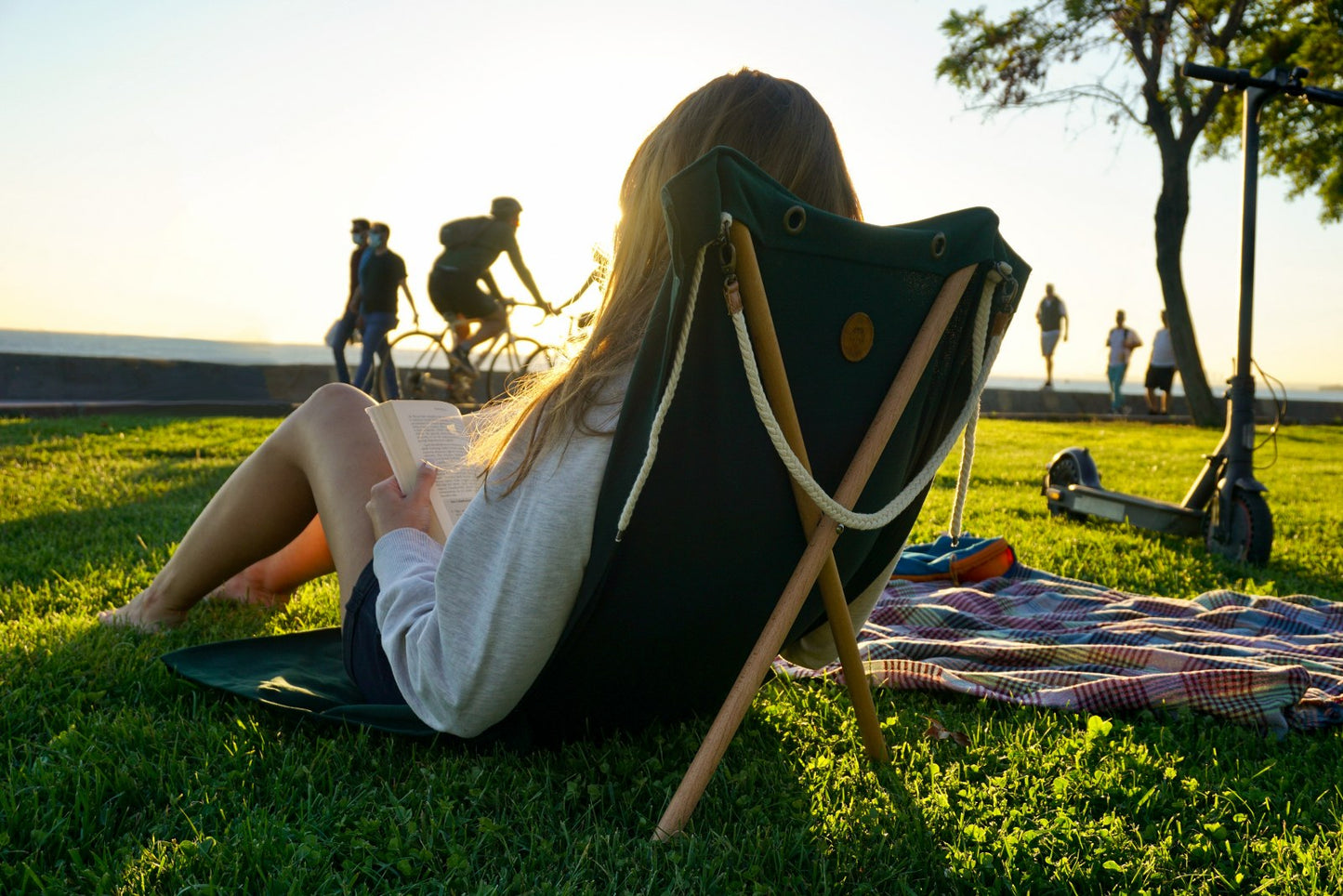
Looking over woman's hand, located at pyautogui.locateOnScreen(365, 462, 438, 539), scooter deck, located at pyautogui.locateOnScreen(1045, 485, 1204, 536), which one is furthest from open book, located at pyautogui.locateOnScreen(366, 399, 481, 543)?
scooter deck, located at pyautogui.locateOnScreen(1045, 485, 1204, 536)

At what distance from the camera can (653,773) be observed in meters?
1.83


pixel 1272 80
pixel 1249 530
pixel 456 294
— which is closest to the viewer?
pixel 1272 80

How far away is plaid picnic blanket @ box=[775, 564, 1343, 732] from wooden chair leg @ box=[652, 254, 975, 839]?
1010mm

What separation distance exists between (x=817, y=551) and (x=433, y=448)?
928 mm

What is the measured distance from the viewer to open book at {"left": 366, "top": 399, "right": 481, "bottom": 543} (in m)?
1.90

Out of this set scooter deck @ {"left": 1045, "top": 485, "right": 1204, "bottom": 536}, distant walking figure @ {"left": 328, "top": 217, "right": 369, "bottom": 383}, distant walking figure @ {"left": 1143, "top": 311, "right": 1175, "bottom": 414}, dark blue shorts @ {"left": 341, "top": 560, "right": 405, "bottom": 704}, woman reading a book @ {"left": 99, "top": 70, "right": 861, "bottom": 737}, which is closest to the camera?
woman reading a book @ {"left": 99, "top": 70, "right": 861, "bottom": 737}

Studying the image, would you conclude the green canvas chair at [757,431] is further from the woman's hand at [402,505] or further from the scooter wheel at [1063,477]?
the scooter wheel at [1063,477]

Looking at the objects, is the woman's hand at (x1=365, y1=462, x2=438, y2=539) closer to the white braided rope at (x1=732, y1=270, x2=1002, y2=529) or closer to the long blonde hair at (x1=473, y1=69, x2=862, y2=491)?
the long blonde hair at (x1=473, y1=69, x2=862, y2=491)

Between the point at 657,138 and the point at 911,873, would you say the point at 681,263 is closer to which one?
the point at 657,138

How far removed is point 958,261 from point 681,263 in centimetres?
50

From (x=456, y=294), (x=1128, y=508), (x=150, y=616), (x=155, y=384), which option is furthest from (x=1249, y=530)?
(x=155, y=384)

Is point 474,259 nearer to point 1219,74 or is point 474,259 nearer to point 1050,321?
point 1219,74

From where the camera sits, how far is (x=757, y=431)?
138 cm

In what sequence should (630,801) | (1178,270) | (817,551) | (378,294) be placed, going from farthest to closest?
(1178,270) → (378,294) → (630,801) → (817,551)
